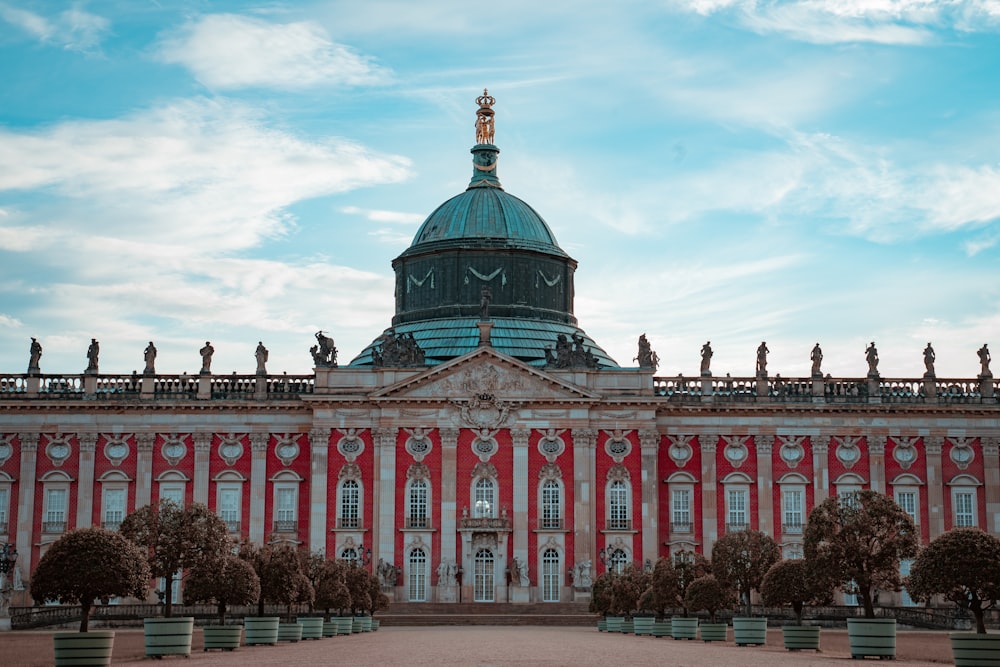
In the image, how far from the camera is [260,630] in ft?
148

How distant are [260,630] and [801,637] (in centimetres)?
1620

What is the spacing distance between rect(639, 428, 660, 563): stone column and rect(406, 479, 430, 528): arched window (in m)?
11.1

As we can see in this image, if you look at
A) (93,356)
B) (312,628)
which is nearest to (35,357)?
(93,356)

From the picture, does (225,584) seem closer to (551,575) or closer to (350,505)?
(350,505)

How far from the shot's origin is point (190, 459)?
77.0 meters

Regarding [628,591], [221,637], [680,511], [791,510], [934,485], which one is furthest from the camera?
[934,485]

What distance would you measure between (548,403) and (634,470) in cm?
564

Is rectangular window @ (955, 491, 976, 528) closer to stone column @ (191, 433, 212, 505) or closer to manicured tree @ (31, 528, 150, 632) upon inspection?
stone column @ (191, 433, 212, 505)

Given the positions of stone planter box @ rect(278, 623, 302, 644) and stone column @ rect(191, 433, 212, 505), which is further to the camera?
stone column @ rect(191, 433, 212, 505)

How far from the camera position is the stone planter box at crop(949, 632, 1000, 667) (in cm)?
3088

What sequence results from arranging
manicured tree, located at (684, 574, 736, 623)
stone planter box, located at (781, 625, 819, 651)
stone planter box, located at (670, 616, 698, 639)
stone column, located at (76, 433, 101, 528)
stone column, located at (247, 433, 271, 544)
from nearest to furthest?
1. stone planter box, located at (781, 625, 819, 651)
2. stone planter box, located at (670, 616, 698, 639)
3. manicured tree, located at (684, 574, 736, 623)
4. stone column, located at (76, 433, 101, 528)
5. stone column, located at (247, 433, 271, 544)

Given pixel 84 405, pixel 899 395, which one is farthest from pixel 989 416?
pixel 84 405

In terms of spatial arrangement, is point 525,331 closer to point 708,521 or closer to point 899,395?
point 708,521

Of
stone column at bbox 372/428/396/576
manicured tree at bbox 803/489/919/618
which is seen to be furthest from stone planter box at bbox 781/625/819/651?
stone column at bbox 372/428/396/576
